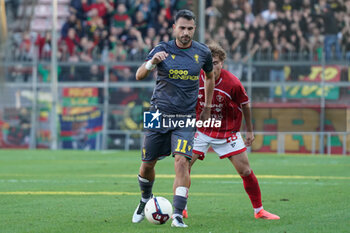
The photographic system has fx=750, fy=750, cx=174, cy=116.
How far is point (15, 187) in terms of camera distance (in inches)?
447

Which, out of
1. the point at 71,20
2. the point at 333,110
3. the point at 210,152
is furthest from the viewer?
the point at 71,20

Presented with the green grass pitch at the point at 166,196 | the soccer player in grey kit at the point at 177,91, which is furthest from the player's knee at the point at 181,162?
the green grass pitch at the point at 166,196

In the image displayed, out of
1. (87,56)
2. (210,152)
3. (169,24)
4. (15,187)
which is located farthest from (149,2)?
(15,187)

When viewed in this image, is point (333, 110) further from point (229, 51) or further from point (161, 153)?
point (161, 153)

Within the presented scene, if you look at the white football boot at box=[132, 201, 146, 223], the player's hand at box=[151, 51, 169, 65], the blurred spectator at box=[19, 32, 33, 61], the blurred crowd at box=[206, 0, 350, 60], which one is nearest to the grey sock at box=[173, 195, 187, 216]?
the white football boot at box=[132, 201, 146, 223]

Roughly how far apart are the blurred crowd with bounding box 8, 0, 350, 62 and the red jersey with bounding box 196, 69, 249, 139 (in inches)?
558

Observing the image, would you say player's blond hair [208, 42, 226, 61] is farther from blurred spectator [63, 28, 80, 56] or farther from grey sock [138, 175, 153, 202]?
blurred spectator [63, 28, 80, 56]

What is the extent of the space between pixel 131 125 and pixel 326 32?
265 inches

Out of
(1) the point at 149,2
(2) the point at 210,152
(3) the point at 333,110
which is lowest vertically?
(2) the point at 210,152

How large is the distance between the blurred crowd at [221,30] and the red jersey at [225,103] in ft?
46.5

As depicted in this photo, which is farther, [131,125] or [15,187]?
[131,125]

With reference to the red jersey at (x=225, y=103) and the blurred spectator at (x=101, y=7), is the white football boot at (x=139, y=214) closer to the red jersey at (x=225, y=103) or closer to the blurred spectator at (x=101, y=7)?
the red jersey at (x=225, y=103)

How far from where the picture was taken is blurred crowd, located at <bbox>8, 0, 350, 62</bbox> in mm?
22641

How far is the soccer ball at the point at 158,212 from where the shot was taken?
7055 millimetres
